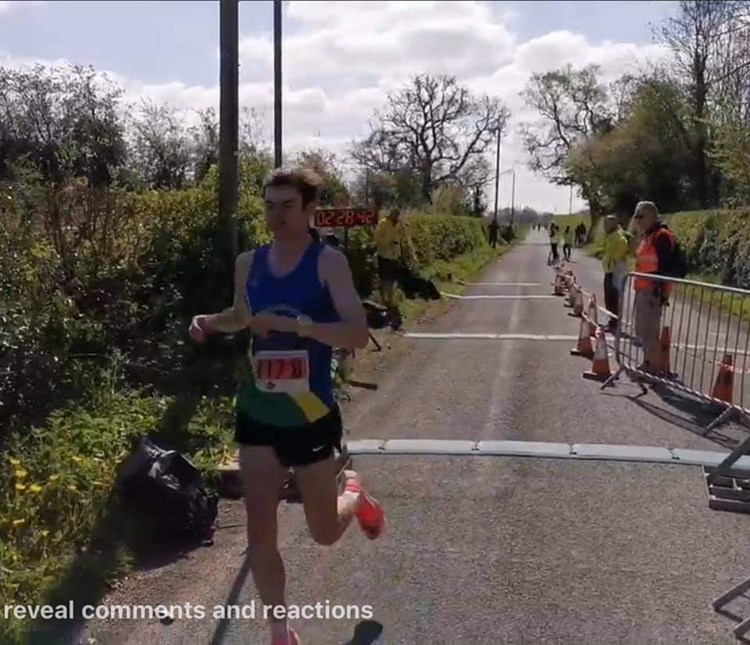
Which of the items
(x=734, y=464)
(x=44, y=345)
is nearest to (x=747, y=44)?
(x=734, y=464)

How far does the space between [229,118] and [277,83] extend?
4909 mm

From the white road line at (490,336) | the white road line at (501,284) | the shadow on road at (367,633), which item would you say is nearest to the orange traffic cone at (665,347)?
the white road line at (490,336)

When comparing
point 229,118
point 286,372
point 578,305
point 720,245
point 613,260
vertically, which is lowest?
point 578,305

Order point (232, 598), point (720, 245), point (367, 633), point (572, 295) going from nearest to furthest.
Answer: point (367, 633)
point (232, 598)
point (572, 295)
point (720, 245)

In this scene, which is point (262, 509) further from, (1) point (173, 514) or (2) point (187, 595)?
(1) point (173, 514)

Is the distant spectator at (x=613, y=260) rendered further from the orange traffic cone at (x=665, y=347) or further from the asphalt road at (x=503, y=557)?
the asphalt road at (x=503, y=557)

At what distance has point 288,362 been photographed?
11.8ft

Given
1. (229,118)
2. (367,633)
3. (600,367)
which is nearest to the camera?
(367,633)

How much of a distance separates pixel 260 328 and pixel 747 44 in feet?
76.4

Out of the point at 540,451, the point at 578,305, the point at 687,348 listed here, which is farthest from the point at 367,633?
the point at 578,305

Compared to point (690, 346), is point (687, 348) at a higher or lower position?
higher

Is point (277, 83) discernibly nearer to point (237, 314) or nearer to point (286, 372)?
point (237, 314)

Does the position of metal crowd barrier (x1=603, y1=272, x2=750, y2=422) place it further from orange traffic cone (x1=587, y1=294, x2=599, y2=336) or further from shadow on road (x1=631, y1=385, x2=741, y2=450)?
orange traffic cone (x1=587, y1=294, x2=599, y2=336)

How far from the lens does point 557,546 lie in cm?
503
